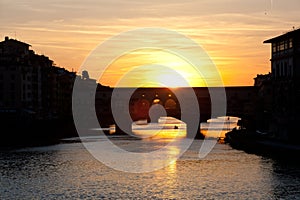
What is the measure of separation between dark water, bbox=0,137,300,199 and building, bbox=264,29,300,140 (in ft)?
18.8

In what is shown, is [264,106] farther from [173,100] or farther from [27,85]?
[27,85]

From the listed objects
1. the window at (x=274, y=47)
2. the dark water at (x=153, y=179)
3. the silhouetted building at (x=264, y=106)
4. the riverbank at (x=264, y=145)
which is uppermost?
the window at (x=274, y=47)

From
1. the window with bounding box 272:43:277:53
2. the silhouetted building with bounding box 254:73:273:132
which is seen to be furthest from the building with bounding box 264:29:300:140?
the silhouetted building with bounding box 254:73:273:132

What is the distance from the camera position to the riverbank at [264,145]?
49.8 meters

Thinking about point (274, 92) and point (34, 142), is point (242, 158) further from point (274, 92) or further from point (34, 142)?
point (34, 142)

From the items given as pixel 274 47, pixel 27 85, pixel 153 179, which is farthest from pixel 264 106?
pixel 153 179

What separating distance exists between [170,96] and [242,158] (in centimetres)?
6854

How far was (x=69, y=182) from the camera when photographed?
40562 millimetres

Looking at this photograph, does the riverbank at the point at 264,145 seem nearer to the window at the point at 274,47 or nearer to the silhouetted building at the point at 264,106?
the silhouetted building at the point at 264,106

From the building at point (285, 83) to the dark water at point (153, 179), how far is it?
5.72m

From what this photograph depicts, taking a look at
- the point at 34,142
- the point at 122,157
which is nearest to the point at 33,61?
the point at 34,142

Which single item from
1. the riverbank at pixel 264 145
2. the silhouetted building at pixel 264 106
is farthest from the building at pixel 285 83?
the silhouetted building at pixel 264 106

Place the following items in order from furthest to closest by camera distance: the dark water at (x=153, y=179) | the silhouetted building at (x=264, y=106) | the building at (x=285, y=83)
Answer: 1. the silhouetted building at (x=264, y=106)
2. the building at (x=285, y=83)
3. the dark water at (x=153, y=179)

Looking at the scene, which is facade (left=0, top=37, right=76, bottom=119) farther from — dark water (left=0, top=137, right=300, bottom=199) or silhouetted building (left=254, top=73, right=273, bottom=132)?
dark water (left=0, top=137, right=300, bottom=199)
